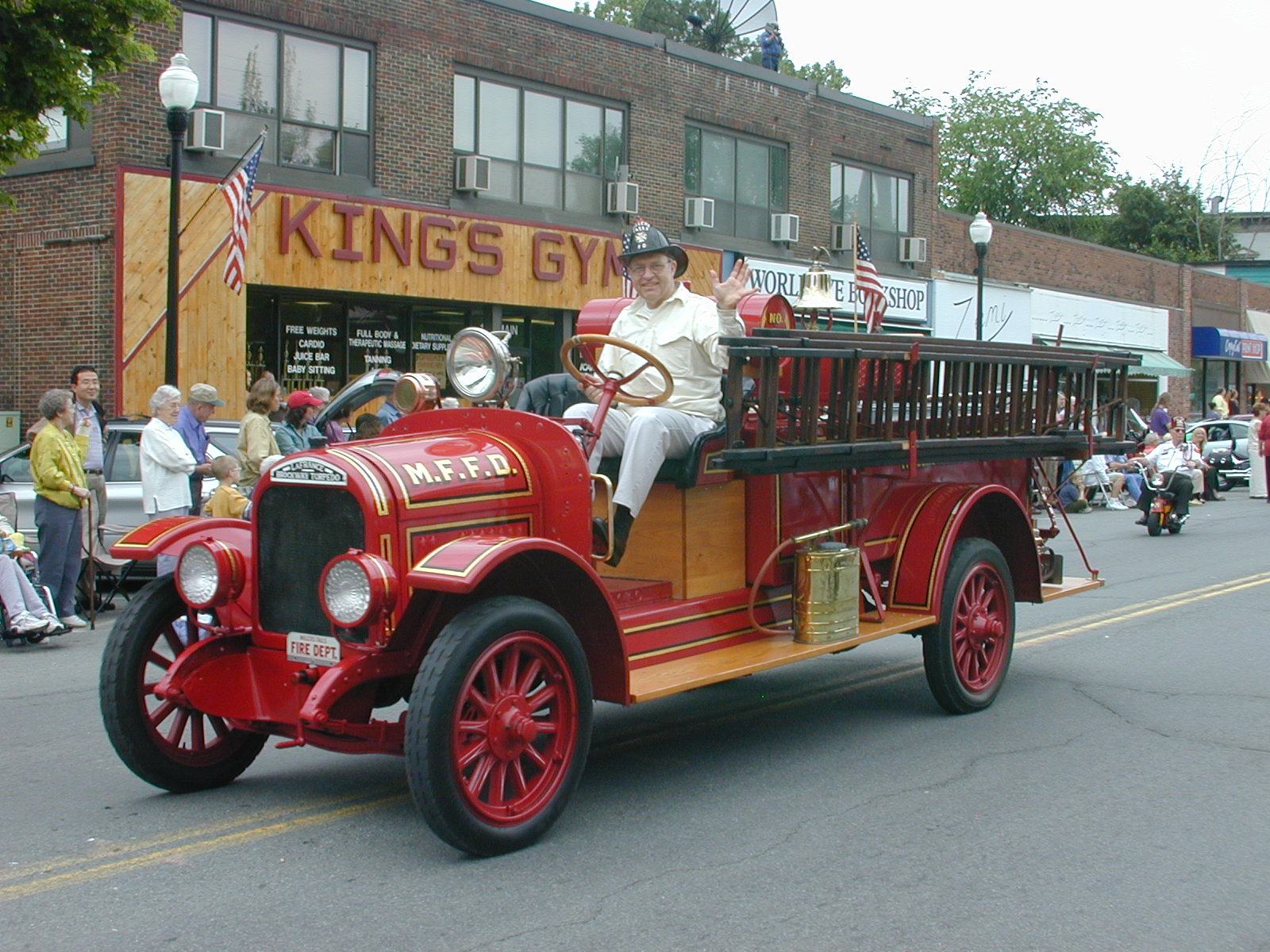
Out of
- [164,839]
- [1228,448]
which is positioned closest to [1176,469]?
[1228,448]

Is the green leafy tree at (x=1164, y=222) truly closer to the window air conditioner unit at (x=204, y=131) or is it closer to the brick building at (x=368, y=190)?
the brick building at (x=368, y=190)

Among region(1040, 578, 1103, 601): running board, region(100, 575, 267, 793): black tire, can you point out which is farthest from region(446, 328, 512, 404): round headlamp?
region(1040, 578, 1103, 601): running board

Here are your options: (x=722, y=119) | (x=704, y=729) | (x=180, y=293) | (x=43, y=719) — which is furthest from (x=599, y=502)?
(x=722, y=119)

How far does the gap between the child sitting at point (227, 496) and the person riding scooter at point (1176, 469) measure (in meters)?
12.5

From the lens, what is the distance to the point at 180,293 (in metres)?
17.4

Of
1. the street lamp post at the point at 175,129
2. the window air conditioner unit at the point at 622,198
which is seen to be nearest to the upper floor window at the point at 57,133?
the street lamp post at the point at 175,129

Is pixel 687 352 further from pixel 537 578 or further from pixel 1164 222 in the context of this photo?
pixel 1164 222

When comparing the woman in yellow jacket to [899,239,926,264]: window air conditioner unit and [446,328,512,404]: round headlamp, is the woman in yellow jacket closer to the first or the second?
[446,328,512,404]: round headlamp

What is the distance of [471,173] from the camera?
2102 centimetres

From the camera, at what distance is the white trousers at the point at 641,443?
577 centimetres

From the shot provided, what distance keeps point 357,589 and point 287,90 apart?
1612cm

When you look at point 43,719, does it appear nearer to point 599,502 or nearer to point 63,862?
point 63,862

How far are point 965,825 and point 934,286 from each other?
1121 inches

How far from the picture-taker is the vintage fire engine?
4.71 metres
